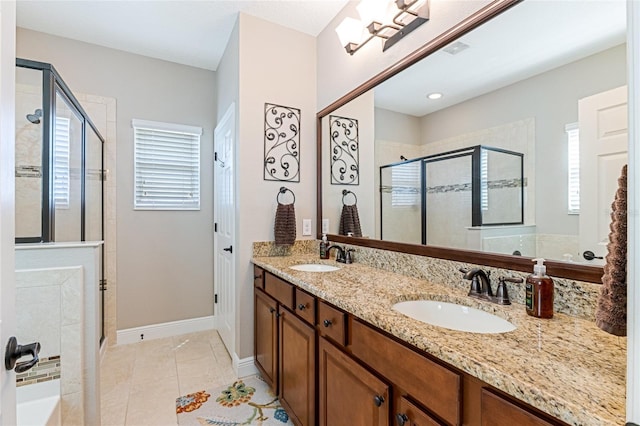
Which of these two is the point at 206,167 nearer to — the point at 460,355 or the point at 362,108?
the point at 362,108

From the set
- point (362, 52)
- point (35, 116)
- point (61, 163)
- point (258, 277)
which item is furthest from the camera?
point (258, 277)

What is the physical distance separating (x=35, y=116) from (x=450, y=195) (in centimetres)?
228

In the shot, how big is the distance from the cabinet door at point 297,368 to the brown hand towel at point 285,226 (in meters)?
0.66

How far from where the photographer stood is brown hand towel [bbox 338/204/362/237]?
2.15m

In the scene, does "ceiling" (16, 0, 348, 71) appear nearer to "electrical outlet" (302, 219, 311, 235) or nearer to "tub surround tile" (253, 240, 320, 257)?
"electrical outlet" (302, 219, 311, 235)

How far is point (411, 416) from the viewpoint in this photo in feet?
2.85

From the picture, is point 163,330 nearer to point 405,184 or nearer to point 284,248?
point 284,248

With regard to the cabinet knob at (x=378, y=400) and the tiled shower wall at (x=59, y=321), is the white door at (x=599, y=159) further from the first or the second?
the tiled shower wall at (x=59, y=321)

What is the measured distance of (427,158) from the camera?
1586mm

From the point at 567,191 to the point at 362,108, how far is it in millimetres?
1341

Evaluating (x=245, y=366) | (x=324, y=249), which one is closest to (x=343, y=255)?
(x=324, y=249)

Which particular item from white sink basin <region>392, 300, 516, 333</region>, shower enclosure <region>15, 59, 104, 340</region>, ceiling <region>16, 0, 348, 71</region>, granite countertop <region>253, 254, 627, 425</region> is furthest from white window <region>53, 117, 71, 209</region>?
white sink basin <region>392, 300, 516, 333</region>

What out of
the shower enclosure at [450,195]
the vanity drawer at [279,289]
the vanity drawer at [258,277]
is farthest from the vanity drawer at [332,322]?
the vanity drawer at [258,277]

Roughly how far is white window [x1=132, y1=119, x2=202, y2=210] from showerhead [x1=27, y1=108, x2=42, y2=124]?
1219 mm
